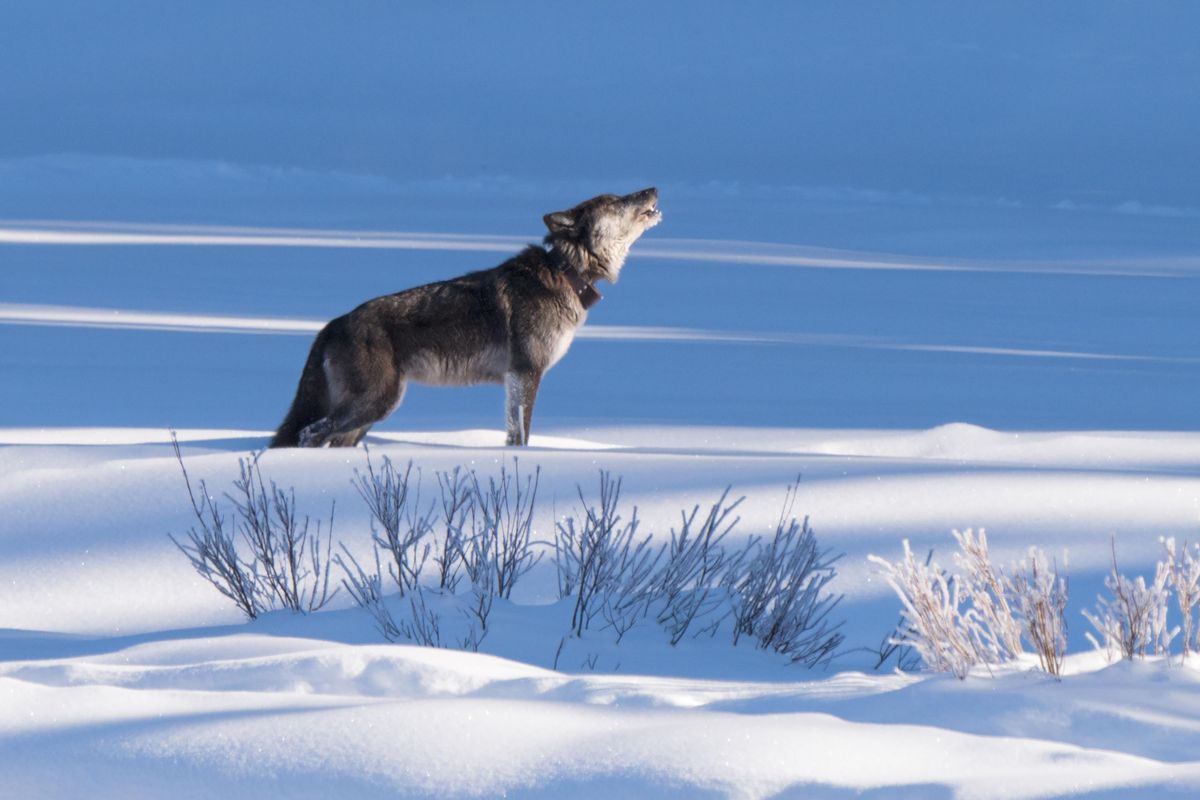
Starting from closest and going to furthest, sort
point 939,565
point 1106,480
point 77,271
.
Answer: point 939,565 → point 1106,480 → point 77,271

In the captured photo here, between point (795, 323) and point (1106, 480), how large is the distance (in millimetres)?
10288

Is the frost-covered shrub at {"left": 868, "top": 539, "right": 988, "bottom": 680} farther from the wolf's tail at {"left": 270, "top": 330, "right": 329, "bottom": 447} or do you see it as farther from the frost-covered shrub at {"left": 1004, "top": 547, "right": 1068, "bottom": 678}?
the wolf's tail at {"left": 270, "top": 330, "right": 329, "bottom": 447}

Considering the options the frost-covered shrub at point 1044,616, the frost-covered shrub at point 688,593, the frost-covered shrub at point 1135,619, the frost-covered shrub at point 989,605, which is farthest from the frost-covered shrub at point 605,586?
the frost-covered shrub at point 1135,619

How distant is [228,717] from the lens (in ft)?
13.7

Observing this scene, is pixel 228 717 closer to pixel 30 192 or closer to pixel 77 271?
pixel 77 271

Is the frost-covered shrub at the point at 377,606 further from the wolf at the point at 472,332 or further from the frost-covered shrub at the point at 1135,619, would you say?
the wolf at the point at 472,332

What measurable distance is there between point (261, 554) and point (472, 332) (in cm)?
227

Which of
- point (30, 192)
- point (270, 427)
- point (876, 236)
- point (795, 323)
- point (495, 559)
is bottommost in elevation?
point (495, 559)

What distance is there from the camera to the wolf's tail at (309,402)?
8.38m

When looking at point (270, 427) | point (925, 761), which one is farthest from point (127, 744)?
point (270, 427)

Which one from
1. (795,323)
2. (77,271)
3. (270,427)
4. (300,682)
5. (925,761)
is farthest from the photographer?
(77,271)

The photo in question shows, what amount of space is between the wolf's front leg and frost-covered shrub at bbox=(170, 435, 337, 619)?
1.55 m

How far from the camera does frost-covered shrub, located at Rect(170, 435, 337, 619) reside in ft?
19.8

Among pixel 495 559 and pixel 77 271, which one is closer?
pixel 495 559
